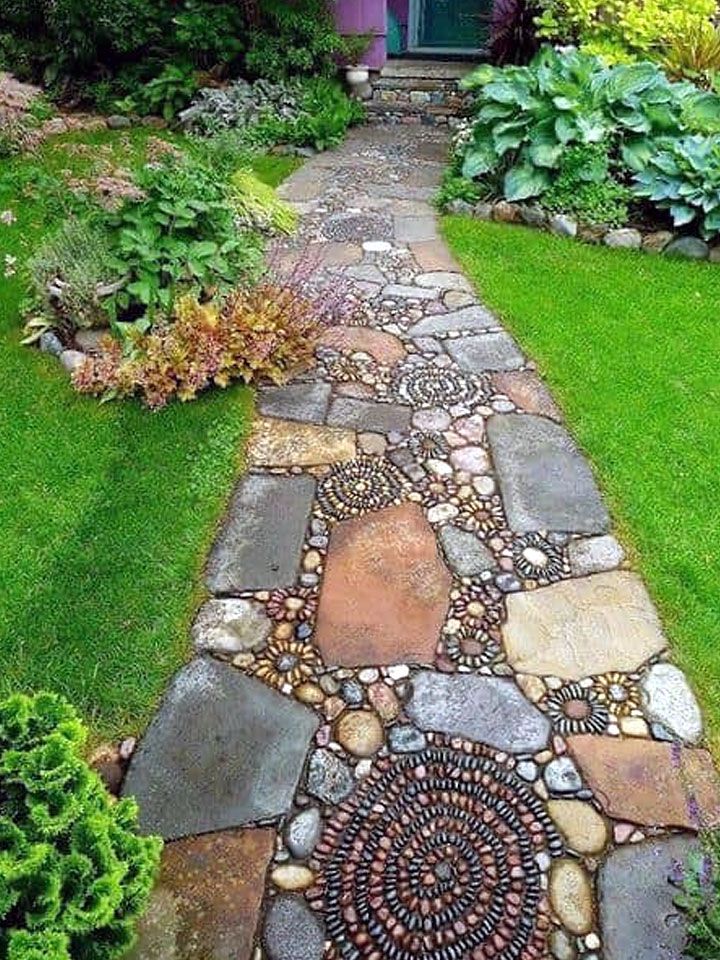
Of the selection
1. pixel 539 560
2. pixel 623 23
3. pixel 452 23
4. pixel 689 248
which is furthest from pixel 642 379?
pixel 452 23

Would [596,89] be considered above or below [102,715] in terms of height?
above

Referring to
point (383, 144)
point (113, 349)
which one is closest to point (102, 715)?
point (113, 349)

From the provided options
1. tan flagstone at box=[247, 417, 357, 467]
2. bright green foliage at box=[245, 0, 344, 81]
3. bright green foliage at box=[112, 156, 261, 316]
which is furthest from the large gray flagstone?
bright green foliage at box=[245, 0, 344, 81]

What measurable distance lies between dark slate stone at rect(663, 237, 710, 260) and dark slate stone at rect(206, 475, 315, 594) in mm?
2970

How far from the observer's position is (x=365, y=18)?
7.70m

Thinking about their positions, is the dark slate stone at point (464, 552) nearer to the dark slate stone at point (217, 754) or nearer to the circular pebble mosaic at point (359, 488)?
the circular pebble mosaic at point (359, 488)

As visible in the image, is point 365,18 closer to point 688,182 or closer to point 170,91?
point 170,91

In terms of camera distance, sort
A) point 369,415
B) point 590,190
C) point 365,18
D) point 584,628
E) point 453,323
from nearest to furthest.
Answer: point 584,628 → point 369,415 → point 453,323 → point 590,190 → point 365,18

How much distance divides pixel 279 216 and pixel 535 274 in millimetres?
1617

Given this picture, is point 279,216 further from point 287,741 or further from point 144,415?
point 287,741

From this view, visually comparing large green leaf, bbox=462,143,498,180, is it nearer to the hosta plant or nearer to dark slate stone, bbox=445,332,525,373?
the hosta plant

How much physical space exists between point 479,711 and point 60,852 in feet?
3.67

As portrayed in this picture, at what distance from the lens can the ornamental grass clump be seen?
345 cm

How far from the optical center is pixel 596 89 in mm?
5195
